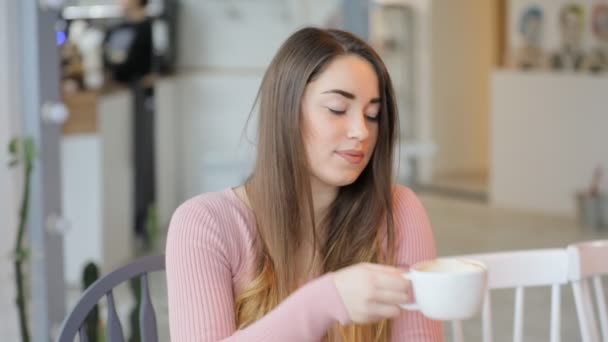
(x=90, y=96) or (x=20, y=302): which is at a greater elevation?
(x=90, y=96)

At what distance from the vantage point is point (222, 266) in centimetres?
144

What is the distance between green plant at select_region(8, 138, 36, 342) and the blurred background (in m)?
0.06

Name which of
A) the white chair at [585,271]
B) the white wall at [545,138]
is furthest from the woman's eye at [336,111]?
the white wall at [545,138]

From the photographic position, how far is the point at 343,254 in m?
1.52

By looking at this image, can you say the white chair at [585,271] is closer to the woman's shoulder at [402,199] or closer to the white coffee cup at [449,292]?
the woman's shoulder at [402,199]

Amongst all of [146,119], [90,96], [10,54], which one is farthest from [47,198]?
[146,119]

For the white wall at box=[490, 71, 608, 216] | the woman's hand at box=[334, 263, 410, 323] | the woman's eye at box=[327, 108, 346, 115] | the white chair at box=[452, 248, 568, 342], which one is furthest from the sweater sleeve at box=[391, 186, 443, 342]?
the white wall at box=[490, 71, 608, 216]

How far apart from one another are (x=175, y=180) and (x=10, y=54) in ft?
3.76

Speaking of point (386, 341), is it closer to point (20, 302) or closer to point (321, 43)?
point (321, 43)

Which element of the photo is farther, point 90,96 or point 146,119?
point 146,119

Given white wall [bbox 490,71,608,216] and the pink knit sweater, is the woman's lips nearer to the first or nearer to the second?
the pink knit sweater

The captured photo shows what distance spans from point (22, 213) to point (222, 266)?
145cm

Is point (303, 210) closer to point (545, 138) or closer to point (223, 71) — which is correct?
point (223, 71)

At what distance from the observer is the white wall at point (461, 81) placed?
8203 millimetres
